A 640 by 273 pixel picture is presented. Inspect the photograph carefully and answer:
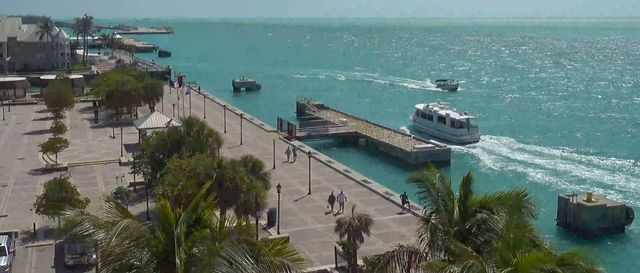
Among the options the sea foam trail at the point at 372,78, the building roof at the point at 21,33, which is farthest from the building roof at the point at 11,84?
the sea foam trail at the point at 372,78

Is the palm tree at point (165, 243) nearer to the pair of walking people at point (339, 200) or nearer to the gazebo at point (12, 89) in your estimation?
the pair of walking people at point (339, 200)

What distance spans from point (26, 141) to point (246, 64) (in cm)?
10304

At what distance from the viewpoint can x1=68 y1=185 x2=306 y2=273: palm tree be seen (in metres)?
11.3

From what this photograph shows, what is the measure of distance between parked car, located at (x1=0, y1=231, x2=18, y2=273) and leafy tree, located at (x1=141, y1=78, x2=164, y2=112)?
38.0 metres

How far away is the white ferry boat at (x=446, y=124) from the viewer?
200 ft

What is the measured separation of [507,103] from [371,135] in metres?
35.2

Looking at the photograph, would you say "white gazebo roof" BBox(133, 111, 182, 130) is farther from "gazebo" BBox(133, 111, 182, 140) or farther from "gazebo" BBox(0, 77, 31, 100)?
"gazebo" BBox(0, 77, 31, 100)

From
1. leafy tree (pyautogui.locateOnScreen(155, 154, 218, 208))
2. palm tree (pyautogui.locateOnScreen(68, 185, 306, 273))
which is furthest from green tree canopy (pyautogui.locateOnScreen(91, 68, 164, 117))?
palm tree (pyautogui.locateOnScreen(68, 185, 306, 273))

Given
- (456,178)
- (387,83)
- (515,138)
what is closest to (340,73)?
(387,83)

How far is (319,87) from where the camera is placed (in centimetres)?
10894

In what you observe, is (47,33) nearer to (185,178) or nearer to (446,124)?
(446,124)

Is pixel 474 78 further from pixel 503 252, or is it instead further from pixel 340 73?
pixel 503 252

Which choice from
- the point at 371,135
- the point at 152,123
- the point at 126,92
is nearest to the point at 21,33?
the point at 126,92

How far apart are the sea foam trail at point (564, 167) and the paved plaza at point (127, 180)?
1381 centimetres
